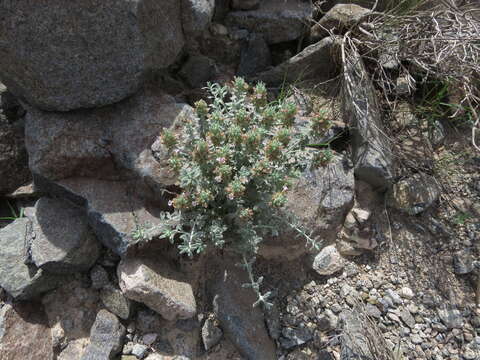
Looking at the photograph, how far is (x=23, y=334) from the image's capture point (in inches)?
120

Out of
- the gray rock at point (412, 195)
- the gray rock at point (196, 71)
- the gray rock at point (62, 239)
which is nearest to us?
the gray rock at point (62, 239)

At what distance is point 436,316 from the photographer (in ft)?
11.4

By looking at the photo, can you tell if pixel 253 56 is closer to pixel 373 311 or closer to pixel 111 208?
pixel 111 208

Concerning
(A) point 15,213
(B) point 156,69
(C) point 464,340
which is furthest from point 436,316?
(A) point 15,213

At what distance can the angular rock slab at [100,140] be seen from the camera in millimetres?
3180

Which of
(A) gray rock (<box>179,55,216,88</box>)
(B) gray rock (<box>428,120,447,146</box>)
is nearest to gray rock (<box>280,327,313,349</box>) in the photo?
(B) gray rock (<box>428,120,447,146</box>)

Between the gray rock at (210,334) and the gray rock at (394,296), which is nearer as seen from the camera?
the gray rock at (210,334)

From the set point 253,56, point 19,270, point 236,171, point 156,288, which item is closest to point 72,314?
point 19,270

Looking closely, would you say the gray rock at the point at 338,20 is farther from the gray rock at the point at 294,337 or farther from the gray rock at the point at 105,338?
the gray rock at the point at 105,338

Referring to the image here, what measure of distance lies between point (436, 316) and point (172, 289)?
2.33 metres

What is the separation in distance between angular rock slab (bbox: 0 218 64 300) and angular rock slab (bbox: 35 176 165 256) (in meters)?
0.44

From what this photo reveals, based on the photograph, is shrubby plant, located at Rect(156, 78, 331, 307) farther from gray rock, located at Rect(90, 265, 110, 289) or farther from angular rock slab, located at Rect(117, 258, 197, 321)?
gray rock, located at Rect(90, 265, 110, 289)

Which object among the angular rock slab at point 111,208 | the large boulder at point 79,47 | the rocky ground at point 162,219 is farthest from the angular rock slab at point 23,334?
the large boulder at point 79,47

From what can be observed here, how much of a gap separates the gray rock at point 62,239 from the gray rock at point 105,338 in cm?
45
